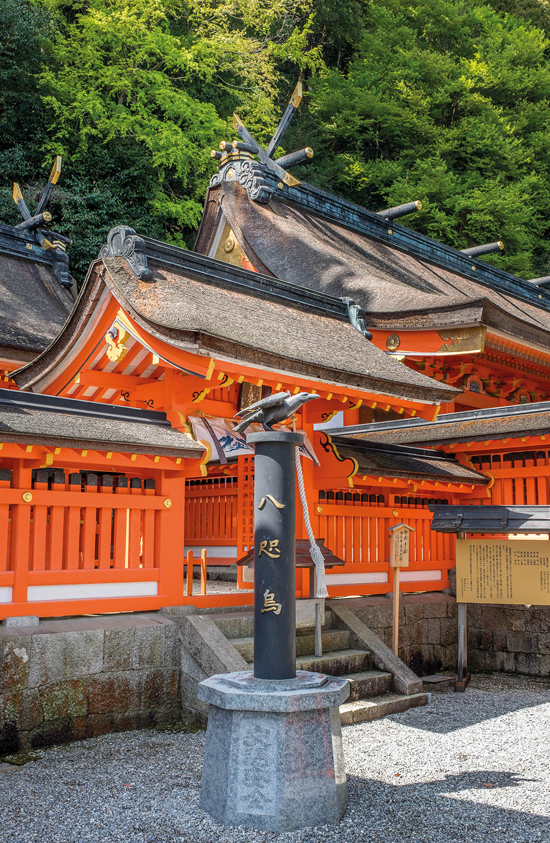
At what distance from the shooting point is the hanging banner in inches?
297

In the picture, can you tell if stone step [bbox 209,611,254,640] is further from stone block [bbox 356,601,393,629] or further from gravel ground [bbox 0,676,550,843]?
stone block [bbox 356,601,393,629]

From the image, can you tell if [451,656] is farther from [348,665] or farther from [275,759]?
[275,759]

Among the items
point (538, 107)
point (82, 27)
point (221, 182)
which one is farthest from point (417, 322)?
point (538, 107)

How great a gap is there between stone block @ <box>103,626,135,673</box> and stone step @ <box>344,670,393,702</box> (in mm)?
2145

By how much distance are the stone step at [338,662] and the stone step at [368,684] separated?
8 centimetres

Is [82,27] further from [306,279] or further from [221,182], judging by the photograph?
[306,279]

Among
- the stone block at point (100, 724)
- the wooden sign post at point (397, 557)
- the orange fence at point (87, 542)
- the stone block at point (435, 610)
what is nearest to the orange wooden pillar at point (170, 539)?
the orange fence at point (87, 542)

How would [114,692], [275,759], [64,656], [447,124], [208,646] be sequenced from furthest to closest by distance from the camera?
[447,124], [208,646], [114,692], [64,656], [275,759]

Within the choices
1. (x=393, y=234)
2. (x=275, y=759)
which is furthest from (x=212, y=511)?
(x=393, y=234)

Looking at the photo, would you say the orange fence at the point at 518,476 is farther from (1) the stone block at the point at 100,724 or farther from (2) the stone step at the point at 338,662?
(1) the stone block at the point at 100,724

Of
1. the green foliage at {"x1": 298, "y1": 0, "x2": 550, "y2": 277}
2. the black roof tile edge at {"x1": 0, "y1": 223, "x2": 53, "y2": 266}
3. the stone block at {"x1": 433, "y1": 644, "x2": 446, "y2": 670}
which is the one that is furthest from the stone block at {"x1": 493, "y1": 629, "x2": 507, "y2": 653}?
the green foliage at {"x1": 298, "y1": 0, "x2": 550, "y2": 277}

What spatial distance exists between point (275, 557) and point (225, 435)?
3739mm

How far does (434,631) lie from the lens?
29.9 feet

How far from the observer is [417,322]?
9219 millimetres
